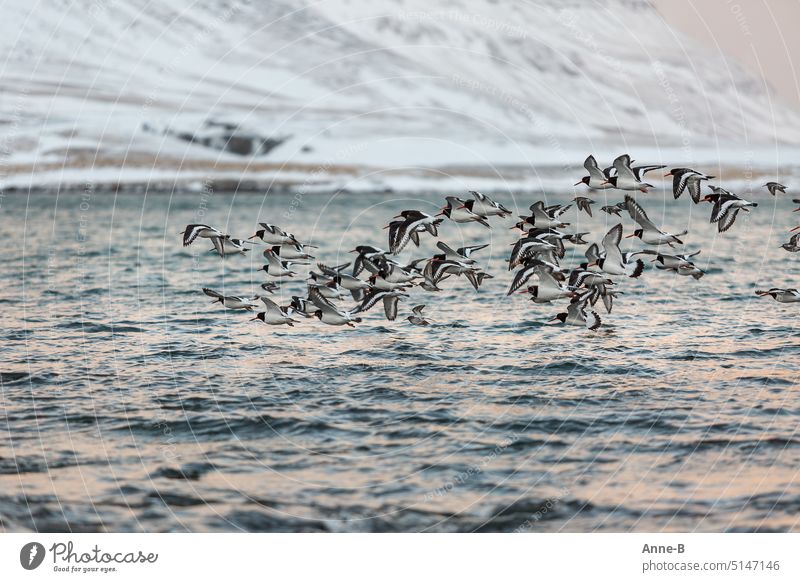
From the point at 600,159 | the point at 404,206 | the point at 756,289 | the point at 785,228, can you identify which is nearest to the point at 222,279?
the point at 756,289

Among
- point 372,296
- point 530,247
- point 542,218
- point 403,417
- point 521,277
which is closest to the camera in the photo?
point 403,417

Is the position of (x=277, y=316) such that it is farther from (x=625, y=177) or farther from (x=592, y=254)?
(x=625, y=177)

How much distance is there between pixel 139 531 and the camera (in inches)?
672

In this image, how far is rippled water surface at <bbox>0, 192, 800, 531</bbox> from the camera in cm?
1734

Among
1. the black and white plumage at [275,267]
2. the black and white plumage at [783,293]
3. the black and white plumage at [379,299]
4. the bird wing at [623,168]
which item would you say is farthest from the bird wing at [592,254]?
the black and white plumage at [275,267]

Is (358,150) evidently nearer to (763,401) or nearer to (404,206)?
(404,206)

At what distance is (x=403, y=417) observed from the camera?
2141cm

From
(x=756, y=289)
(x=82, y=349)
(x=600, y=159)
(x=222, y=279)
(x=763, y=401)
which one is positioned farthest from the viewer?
(x=600, y=159)

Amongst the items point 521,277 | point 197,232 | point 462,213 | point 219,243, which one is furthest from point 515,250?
point 197,232

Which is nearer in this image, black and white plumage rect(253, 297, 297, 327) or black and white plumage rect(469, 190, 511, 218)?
black and white plumage rect(469, 190, 511, 218)

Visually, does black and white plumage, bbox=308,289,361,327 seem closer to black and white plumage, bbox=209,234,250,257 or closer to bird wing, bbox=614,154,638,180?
black and white plumage, bbox=209,234,250,257

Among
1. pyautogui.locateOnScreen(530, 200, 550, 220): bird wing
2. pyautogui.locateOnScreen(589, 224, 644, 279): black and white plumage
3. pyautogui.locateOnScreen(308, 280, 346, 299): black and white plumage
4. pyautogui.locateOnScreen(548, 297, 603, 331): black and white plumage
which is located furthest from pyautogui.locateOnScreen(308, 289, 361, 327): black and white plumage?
pyautogui.locateOnScreen(589, 224, 644, 279): black and white plumage

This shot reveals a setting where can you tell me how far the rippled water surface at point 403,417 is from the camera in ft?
56.9
